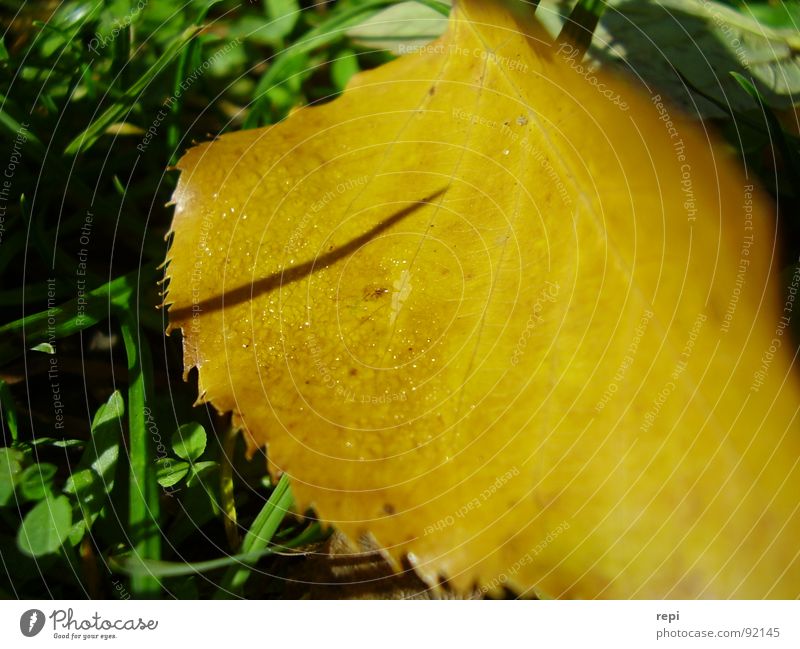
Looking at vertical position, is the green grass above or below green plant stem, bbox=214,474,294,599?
above

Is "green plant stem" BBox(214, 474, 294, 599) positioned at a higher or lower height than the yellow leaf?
lower

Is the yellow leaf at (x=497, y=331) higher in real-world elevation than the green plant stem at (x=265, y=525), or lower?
higher

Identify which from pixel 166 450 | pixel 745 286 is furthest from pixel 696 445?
pixel 166 450

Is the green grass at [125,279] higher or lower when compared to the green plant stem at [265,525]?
higher

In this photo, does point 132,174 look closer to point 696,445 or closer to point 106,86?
point 106,86

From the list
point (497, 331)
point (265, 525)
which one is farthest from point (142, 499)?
point (497, 331)
